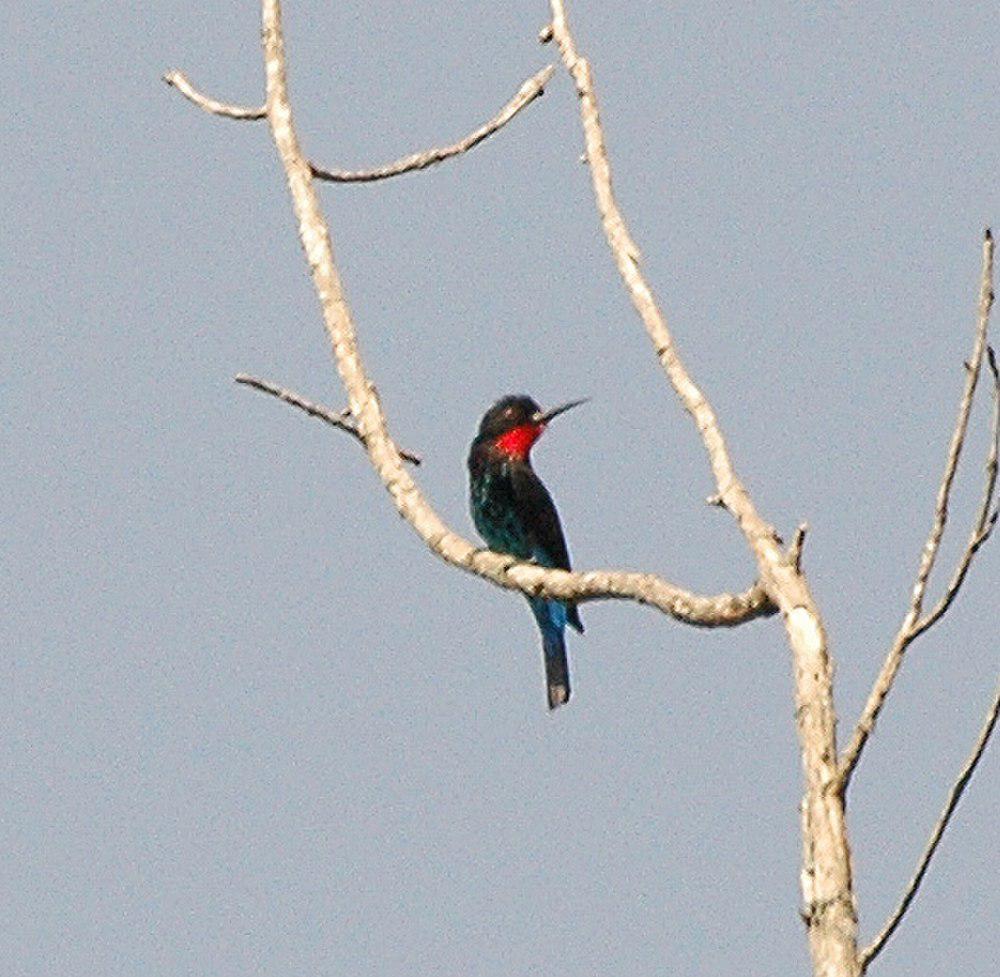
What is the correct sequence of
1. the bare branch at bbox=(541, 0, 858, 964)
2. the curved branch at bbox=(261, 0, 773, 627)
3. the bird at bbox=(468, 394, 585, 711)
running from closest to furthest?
1. the bare branch at bbox=(541, 0, 858, 964)
2. the curved branch at bbox=(261, 0, 773, 627)
3. the bird at bbox=(468, 394, 585, 711)

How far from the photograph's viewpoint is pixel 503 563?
6.98 m

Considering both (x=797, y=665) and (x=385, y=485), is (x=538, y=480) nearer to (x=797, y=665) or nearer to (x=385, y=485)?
A: (x=385, y=485)

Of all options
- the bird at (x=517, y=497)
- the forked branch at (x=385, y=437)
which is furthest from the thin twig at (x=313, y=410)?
the bird at (x=517, y=497)

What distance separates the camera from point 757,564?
532cm

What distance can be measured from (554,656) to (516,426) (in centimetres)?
115

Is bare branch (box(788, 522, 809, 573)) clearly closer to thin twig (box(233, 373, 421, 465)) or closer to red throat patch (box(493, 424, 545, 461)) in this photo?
thin twig (box(233, 373, 421, 465))

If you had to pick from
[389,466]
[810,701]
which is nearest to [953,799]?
[810,701]

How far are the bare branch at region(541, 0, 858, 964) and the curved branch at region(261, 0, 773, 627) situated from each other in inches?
5.0

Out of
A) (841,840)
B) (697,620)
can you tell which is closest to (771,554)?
(697,620)

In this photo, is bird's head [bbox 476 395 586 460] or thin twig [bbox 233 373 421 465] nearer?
thin twig [bbox 233 373 421 465]

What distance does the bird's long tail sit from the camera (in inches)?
535

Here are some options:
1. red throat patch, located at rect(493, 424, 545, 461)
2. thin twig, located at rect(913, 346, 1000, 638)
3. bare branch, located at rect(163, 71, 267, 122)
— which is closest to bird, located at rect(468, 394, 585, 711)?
red throat patch, located at rect(493, 424, 545, 461)

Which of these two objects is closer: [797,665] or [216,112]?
[797,665]

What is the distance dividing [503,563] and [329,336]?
3.62ft
